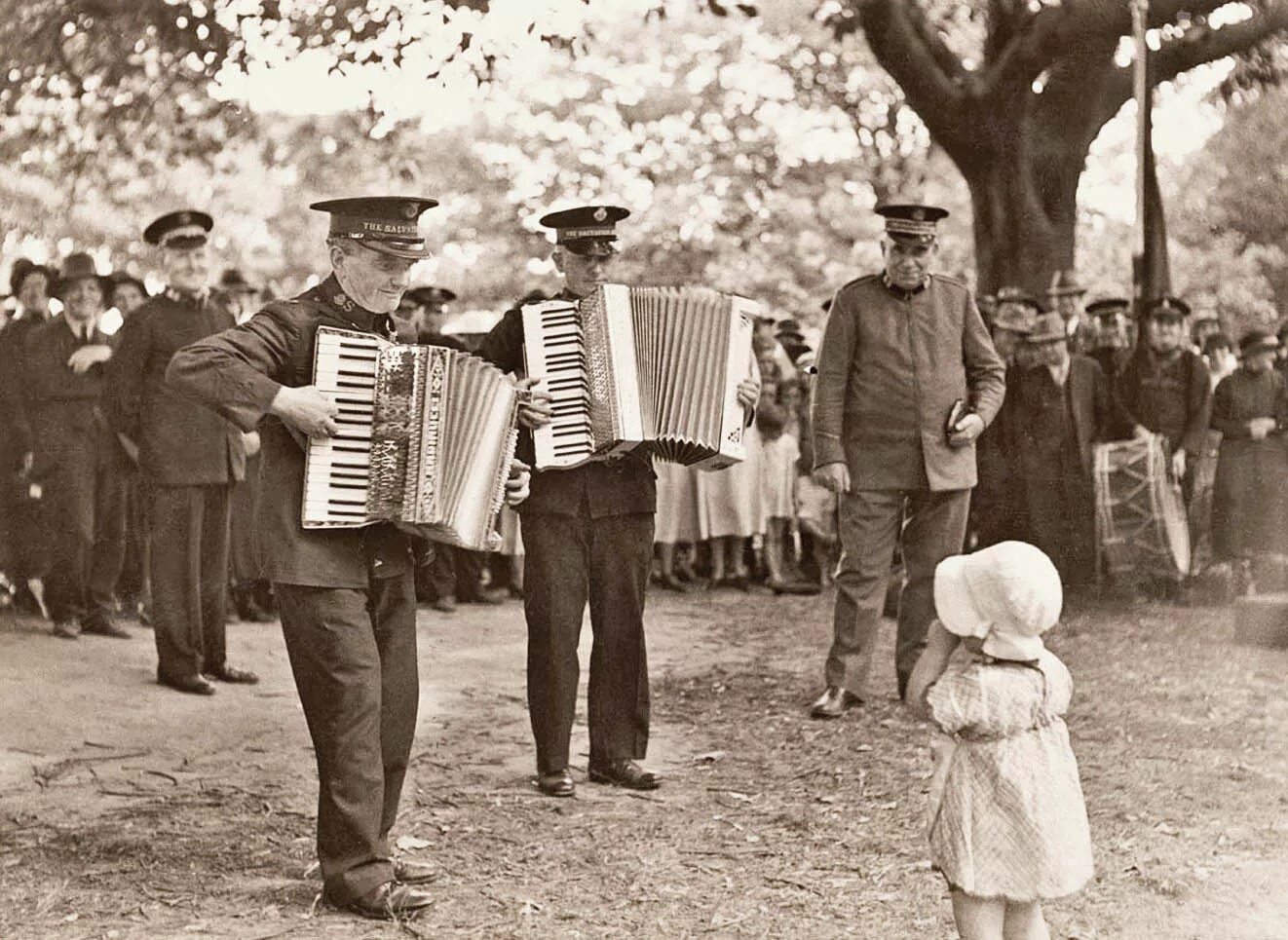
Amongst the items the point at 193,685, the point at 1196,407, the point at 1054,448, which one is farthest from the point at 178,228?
the point at 1196,407

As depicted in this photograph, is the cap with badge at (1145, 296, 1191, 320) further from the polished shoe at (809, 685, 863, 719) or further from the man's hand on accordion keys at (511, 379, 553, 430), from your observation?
the man's hand on accordion keys at (511, 379, 553, 430)

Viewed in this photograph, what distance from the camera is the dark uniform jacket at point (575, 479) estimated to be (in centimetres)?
640

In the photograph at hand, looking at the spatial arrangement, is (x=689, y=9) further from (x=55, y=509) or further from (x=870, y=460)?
(x=870, y=460)

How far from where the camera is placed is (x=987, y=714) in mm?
3854

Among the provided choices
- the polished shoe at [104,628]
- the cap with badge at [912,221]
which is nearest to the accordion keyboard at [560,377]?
the cap with badge at [912,221]

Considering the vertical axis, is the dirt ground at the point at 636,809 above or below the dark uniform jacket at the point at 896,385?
below

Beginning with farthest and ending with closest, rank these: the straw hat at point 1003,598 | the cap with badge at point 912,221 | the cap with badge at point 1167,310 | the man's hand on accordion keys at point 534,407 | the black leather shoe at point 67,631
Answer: the cap with badge at point 1167,310 → the black leather shoe at point 67,631 → the cap with badge at point 912,221 → the man's hand on accordion keys at point 534,407 → the straw hat at point 1003,598

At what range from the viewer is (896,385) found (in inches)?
315

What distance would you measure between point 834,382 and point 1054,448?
436 cm

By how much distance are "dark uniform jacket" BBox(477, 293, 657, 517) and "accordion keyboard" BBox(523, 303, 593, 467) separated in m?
0.17

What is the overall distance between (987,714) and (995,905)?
480 mm

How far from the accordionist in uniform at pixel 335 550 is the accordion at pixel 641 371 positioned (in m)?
1.12

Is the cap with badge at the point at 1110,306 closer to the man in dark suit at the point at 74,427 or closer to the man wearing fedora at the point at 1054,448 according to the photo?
the man wearing fedora at the point at 1054,448

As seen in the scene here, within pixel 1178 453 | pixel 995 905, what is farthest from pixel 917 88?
pixel 995 905
